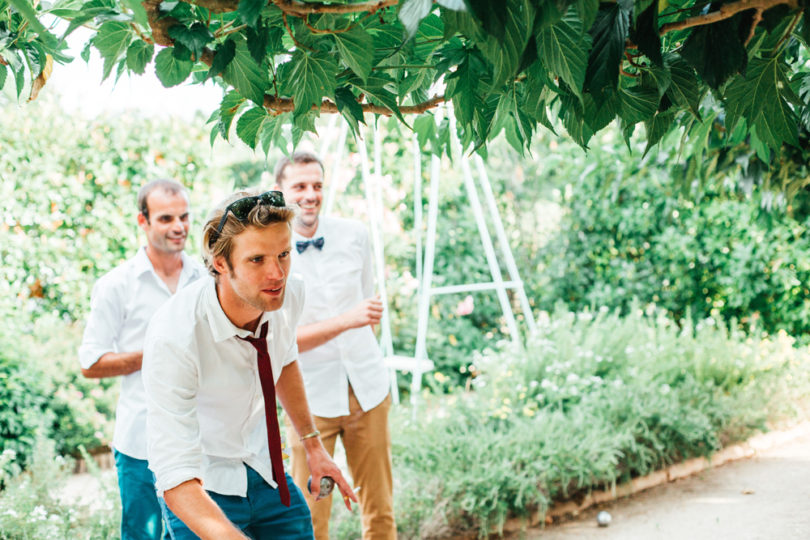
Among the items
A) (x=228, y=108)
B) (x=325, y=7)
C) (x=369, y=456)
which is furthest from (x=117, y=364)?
(x=325, y=7)

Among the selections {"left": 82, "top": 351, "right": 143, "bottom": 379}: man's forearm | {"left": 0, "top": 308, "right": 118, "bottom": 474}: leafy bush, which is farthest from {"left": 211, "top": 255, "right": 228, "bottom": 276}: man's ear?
{"left": 0, "top": 308, "right": 118, "bottom": 474}: leafy bush

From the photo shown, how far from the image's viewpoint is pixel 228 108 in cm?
145

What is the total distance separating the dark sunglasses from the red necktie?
307 mm

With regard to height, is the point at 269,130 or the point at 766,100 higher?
the point at 269,130

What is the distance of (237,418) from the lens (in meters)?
2.00

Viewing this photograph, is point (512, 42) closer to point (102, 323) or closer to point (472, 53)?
point (472, 53)

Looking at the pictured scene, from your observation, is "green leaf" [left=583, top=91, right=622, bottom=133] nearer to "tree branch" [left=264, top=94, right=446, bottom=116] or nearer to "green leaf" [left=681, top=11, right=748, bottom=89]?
"green leaf" [left=681, top=11, right=748, bottom=89]

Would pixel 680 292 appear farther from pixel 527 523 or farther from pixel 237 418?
pixel 237 418

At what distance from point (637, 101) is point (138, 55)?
0.84 metres

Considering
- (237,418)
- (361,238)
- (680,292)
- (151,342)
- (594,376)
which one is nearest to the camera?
(151,342)

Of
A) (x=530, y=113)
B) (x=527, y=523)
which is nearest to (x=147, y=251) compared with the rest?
(x=530, y=113)

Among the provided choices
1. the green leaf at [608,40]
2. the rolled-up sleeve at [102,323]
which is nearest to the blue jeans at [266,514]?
the rolled-up sleeve at [102,323]

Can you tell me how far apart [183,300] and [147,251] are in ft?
4.04

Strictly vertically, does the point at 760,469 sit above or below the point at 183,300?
below
